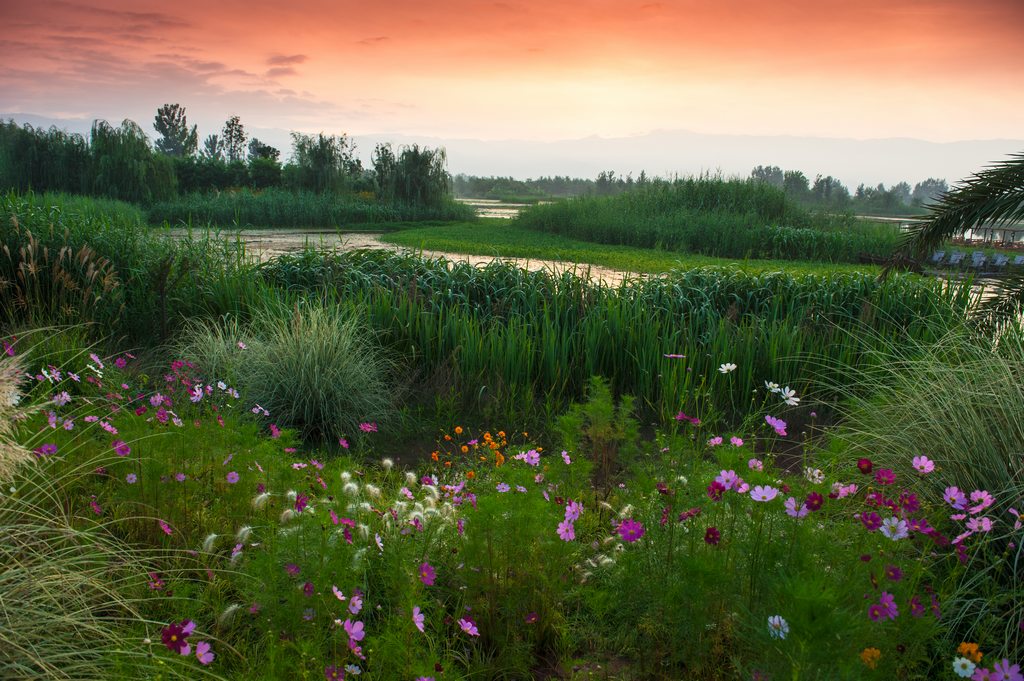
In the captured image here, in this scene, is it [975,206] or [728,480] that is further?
[975,206]

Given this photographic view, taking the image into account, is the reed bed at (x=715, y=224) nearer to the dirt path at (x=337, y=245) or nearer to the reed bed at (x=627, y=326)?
the dirt path at (x=337, y=245)

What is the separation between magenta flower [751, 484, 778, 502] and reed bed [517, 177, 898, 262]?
11.8 metres

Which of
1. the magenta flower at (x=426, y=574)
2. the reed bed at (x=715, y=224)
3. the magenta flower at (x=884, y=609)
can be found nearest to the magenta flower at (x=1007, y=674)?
the magenta flower at (x=884, y=609)

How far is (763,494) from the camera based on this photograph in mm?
1871

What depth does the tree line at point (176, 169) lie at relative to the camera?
65.6 feet

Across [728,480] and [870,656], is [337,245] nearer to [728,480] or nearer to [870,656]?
[728,480]

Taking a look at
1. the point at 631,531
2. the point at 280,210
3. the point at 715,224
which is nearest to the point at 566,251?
the point at 715,224

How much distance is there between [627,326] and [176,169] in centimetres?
2371

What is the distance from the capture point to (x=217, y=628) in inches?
82.9

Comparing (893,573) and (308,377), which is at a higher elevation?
(893,573)

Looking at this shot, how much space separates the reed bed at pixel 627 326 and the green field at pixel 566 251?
3.64 metres

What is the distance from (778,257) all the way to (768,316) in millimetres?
9482

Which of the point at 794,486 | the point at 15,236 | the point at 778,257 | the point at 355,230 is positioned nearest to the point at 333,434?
the point at 794,486

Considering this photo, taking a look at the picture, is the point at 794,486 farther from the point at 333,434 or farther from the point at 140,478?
the point at 333,434
